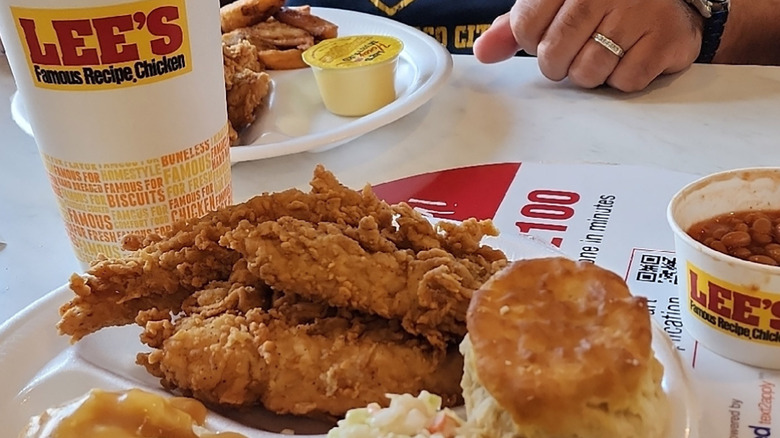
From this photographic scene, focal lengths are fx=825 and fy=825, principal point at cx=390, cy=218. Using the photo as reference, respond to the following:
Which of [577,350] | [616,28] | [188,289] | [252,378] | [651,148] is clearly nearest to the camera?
[577,350]

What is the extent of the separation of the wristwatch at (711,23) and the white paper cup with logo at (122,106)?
167 cm

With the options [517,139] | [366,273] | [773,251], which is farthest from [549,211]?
[366,273]

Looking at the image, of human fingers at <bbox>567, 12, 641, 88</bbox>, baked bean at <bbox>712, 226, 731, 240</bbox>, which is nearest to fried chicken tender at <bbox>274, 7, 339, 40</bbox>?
human fingers at <bbox>567, 12, 641, 88</bbox>

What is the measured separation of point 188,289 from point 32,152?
1.13 m

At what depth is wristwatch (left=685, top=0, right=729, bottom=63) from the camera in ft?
7.82

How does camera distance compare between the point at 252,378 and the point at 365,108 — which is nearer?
the point at 252,378

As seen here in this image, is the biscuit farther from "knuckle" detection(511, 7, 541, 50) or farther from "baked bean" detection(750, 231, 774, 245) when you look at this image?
"knuckle" detection(511, 7, 541, 50)

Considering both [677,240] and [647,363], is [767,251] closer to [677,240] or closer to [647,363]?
[677,240]

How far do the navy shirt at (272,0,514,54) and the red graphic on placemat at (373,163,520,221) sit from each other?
113cm

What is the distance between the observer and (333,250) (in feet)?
3.53

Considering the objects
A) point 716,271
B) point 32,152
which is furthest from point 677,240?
point 32,152

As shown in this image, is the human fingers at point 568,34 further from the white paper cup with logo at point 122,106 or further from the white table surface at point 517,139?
the white paper cup with logo at point 122,106

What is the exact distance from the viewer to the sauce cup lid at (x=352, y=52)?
211cm

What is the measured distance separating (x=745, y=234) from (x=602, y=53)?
1.07 metres
